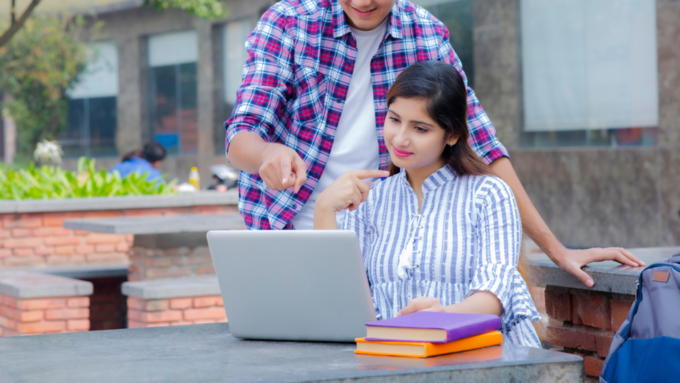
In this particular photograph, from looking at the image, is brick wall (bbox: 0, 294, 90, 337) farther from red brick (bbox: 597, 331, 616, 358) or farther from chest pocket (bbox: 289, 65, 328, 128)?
red brick (bbox: 597, 331, 616, 358)

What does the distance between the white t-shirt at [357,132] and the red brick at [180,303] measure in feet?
9.98

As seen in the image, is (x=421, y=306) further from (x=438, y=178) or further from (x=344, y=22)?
(x=344, y=22)

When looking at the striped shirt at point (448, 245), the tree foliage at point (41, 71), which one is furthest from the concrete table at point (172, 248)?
the tree foliage at point (41, 71)

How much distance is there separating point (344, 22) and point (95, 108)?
20.4m

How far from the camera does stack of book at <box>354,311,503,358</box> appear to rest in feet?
5.18

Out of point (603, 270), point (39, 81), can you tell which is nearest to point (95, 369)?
point (603, 270)

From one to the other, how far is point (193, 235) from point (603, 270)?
363 cm

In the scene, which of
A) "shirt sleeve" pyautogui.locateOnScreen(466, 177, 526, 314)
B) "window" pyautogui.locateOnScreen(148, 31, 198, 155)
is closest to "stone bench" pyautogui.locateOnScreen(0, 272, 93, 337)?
"shirt sleeve" pyautogui.locateOnScreen(466, 177, 526, 314)

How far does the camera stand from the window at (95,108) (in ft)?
69.5

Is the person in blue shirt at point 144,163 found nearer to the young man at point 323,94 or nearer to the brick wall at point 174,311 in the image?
the brick wall at point 174,311

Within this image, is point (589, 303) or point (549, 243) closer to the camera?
point (549, 243)

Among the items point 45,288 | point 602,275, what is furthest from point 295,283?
point 45,288

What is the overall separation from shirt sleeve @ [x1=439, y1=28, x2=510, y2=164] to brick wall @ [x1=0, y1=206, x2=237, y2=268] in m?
5.09

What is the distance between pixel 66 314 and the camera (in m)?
5.49
